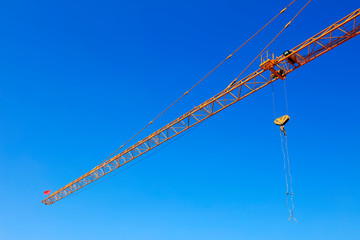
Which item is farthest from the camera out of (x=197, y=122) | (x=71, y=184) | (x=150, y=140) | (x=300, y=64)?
(x=71, y=184)

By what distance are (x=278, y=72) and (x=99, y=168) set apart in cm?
4107

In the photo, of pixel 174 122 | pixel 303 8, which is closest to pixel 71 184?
pixel 174 122

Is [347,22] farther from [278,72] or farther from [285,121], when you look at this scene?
[285,121]

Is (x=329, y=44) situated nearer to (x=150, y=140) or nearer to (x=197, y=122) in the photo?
A: (x=197, y=122)

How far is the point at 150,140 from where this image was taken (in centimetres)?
5016

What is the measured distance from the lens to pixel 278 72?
112 ft

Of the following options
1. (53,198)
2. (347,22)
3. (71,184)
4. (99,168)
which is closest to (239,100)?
(347,22)

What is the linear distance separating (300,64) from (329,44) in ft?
11.8

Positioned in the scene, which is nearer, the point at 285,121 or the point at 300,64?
the point at 285,121

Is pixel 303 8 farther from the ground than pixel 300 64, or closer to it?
farther from the ground

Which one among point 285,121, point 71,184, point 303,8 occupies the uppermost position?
point 303,8

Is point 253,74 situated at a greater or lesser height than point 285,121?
greater

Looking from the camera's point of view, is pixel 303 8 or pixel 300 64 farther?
pixel 300 64

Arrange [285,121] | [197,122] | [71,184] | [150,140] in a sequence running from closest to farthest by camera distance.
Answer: [285,121], [197,122], [150,140], [71,184]
